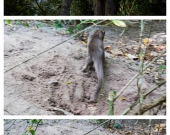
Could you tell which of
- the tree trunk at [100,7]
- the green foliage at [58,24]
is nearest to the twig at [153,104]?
the green foliage at [58,24]

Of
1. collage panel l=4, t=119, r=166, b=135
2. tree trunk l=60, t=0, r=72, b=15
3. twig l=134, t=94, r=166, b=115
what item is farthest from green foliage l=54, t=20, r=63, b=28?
tree trunk l=60, t=0, r=72, b=15

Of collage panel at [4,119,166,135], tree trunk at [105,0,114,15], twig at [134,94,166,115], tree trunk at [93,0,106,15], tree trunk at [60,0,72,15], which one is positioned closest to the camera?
twig at [134,94,166,115]

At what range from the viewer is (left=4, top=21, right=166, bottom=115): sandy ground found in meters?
0.86

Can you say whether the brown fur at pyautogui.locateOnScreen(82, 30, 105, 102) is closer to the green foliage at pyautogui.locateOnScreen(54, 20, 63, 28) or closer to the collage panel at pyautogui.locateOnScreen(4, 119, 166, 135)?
the green foliage at pyautogui.locateOnScreen(54, 20, 63, 28)

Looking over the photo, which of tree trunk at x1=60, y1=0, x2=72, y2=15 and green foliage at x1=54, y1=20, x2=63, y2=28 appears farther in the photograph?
tree trunk at x1=60, y1=0, x2=72, y2=15

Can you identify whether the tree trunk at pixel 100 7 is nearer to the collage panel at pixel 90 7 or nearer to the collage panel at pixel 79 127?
the collage panel at pixel 90 7

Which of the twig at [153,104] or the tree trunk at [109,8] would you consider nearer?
the twig at [153,104]

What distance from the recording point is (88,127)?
54.6 inches

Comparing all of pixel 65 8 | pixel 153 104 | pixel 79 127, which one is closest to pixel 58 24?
pixel 153 104

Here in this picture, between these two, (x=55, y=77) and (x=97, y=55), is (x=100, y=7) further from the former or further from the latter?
(x=55, y=77)

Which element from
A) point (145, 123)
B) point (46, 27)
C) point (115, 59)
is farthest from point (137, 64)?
point (145, 123)

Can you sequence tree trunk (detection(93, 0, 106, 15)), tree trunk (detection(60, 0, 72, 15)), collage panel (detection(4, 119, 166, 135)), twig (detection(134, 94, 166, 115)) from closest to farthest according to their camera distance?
1. twig (detection(134, 94, 166, 115))
2. collage panel (detection(4, 119, 166, 135))
3. tree trunk (detection(60, 0, 72, 15))
4. tree trunk (detection(93, 0, 106, 15))

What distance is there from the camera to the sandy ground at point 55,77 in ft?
2.83

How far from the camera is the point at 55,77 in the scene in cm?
89
